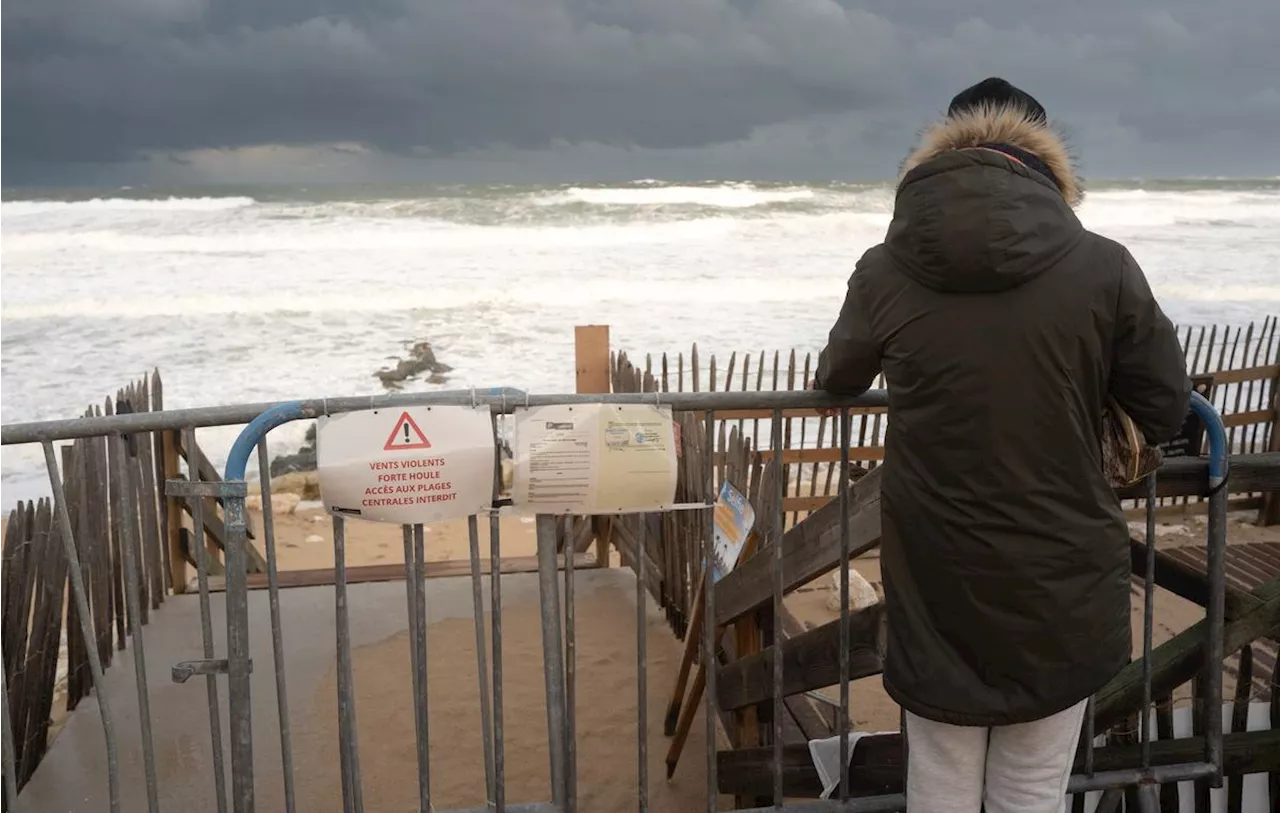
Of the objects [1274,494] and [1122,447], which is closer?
[1122,447]

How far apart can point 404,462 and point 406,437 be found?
6 centimetres

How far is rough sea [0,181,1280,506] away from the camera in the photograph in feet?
57.2

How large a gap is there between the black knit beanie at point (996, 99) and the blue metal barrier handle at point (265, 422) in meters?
1.23

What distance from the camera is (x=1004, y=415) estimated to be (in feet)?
6.97

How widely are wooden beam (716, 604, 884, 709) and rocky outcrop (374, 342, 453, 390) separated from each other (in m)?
12.3

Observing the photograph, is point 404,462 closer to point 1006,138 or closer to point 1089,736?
point 1006,138

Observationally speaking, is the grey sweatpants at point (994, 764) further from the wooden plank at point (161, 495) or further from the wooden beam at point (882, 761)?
the wooden plank at point (161, 495)

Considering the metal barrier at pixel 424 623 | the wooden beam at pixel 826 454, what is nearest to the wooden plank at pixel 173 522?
the metal barrier at pixel 424 623

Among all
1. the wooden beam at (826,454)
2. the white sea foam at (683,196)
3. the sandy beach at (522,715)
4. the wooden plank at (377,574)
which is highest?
the white sea foam at (683,196)

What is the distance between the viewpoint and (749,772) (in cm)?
376

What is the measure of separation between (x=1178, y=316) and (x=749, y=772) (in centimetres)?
2072

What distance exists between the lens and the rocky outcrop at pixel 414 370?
52.3ft

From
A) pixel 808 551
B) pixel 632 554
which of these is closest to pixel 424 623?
pixel 808 551

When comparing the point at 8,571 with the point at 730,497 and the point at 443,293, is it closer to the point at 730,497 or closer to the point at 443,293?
the point at 730,497
